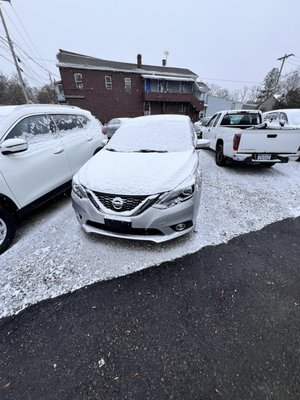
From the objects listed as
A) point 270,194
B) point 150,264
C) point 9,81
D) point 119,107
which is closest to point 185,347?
point 150,264

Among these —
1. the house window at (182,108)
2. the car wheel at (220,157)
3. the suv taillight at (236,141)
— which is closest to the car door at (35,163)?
the suv taillight at (236,141)

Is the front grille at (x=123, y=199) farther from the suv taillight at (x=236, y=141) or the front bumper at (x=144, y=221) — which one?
the suv taillight at (x=236, y=141)

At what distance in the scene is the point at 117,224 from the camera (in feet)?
7.36

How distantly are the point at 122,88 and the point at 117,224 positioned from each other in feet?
82.3

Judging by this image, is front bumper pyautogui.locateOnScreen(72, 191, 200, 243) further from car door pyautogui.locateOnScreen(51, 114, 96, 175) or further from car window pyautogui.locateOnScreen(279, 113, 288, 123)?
car window pyautogui.locateOnScreen(279, 113, 288, 123)

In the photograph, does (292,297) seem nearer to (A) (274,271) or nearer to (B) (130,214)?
(A) (274,271)

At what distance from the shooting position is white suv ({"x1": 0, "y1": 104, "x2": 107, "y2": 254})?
2543 mm

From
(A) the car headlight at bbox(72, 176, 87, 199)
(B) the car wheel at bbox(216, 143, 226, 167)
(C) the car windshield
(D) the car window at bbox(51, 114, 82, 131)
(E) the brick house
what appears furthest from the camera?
(E) the brick house

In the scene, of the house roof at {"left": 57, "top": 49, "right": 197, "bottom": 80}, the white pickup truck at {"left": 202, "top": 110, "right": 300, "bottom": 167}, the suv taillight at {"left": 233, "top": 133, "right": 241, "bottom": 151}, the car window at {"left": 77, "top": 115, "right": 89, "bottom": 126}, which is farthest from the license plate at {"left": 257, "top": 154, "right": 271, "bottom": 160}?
the house roof at {"left": 57, "top": 49, "right": 197, "bottom": 80}

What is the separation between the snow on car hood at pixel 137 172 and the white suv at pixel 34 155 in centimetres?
86

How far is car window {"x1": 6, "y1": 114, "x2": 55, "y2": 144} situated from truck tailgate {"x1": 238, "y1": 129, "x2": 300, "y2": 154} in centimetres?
437

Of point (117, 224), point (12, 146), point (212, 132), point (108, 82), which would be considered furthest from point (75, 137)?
point (108, 82)

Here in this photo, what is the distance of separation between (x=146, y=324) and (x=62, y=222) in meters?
2.25

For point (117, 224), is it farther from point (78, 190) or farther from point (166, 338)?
point (166, 338)
